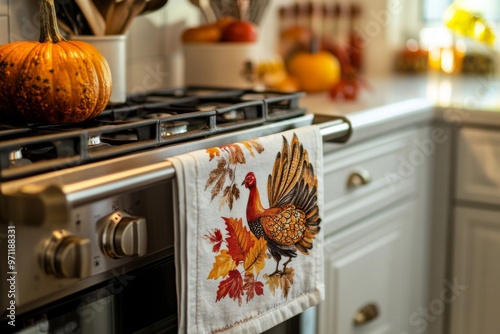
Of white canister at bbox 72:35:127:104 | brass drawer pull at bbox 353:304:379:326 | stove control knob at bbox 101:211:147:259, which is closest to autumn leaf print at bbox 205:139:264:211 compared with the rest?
stove control knob at bbox 101:211:147:259

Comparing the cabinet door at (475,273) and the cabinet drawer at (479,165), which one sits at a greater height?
the cabinet drawer at (479,165)

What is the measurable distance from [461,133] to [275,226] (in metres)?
0.87

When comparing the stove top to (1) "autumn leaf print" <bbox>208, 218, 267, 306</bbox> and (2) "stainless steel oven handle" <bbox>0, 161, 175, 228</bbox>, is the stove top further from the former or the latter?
(1) "autumn leaf print" <bbox>208, 218, 267, 306</bbox>

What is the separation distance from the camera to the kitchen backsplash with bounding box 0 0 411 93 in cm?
136

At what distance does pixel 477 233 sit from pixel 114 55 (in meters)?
0.99

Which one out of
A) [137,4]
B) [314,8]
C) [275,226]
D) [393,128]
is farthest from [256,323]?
[314,8]

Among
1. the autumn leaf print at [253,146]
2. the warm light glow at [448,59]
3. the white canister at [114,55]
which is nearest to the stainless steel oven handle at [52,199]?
the autumn leaf print at [253,146]

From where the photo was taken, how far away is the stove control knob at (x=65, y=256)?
0.82m

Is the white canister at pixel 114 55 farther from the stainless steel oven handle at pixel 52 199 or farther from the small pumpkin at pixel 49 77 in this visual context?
the stainless steel oven handle at pixel 52 199

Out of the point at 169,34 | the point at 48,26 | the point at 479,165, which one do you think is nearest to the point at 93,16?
the point at 48,26

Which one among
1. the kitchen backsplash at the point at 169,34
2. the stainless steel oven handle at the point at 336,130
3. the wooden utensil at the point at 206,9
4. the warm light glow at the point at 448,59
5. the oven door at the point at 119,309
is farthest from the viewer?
the warm light glow at the point at 448,59

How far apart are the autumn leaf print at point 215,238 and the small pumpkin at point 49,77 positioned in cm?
24

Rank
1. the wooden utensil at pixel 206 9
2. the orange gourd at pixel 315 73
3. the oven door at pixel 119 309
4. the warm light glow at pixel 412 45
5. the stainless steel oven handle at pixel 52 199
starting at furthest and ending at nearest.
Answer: the warm light glow at pixel 412 45
the orange gourd at pixel 315 73
the wooden utensil at pixel 206 9
the oven door at pixel 119 309
the stainless steel oven handle at pixel 52 199

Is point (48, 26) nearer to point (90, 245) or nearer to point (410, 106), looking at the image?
point (90, 245)
